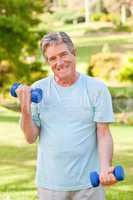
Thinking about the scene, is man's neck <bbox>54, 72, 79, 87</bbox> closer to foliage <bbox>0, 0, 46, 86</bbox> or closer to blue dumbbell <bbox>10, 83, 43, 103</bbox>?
blue dumbbell <bbox>10, 83, 43, 103</bbox>

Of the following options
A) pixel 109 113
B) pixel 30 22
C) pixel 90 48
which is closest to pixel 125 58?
pixel 30 22

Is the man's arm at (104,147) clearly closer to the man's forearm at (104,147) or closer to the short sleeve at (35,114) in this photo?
the man's forearm at (104,147)

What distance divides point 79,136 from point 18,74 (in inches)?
606

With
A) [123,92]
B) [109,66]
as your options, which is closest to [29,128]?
[123,92]

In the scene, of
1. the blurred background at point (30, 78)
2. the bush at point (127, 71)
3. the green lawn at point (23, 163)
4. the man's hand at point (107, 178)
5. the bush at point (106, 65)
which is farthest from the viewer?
the bush at point (106, 65)

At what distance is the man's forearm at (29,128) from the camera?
2.96m

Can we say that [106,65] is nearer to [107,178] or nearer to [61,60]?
[61,60]

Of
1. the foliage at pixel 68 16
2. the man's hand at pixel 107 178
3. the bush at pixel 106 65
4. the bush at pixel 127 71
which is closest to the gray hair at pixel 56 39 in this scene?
the man's hand at pixel 107 178

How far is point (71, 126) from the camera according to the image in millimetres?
2980

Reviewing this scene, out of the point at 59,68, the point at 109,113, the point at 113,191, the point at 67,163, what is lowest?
the point at 113,191

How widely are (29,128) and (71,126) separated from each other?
0.65ft

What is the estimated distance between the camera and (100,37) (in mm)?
43031

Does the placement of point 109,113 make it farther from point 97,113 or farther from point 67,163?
point 67,163

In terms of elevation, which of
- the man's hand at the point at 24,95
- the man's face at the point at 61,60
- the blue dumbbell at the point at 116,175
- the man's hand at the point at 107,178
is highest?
the man's face at the point at 61,60
